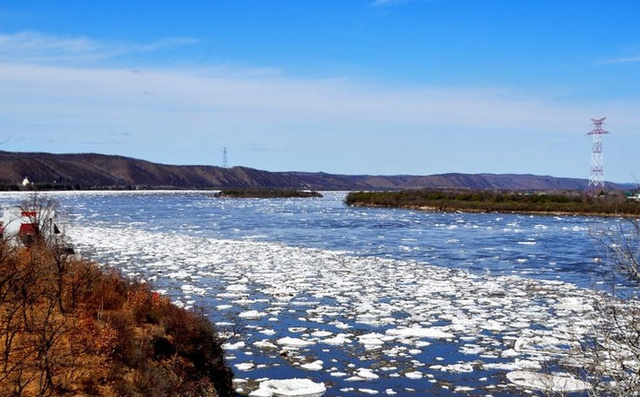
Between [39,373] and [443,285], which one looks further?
[443,285]

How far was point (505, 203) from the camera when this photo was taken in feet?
251

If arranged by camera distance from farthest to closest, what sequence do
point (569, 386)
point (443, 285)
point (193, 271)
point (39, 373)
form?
point (193, 271) → point (443, 285) → point (569, 386) → point (39, 373)

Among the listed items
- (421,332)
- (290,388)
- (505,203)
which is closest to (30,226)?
(290,388)

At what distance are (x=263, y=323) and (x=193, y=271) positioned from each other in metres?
7.78

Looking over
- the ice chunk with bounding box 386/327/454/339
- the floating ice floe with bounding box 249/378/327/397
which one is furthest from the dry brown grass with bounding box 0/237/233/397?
the ice chunk with bounding box 386/327/454/339

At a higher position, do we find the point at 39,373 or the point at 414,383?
the point at 39,373

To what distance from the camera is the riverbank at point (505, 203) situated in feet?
214

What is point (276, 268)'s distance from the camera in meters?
22.3

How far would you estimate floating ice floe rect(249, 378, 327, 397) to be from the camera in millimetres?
9445

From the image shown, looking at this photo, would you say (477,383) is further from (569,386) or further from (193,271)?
(193,271)

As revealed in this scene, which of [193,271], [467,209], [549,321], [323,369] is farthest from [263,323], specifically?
[467,209]

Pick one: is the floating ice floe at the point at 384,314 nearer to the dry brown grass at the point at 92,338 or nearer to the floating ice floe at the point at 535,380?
the floating ice floe at the point at 535,380

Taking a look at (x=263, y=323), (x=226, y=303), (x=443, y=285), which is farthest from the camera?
(x=443, y=285)

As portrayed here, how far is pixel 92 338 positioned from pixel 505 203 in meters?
72.4
